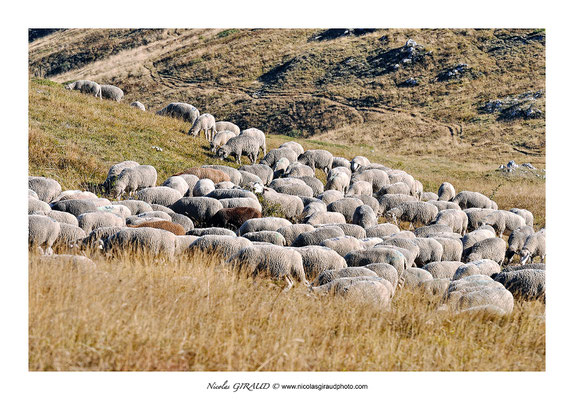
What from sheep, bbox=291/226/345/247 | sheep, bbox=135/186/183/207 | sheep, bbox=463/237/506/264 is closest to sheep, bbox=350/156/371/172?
sheep, bbox=135/186/183/207

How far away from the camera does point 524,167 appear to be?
94.4 ft

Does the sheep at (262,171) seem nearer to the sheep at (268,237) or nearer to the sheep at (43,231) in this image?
the sheep at (268,237)

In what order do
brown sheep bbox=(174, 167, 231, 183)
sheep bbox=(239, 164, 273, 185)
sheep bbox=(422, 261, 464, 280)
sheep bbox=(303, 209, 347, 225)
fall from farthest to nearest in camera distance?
1. sheep bbox=(239, 164, 273, 185)
2. brown sheep bbox=(174, 167, 231, 183)
3. sheep bbox=(303, 209, 347, 225)
4. sheep bbox=(422, 261, 464, 280)

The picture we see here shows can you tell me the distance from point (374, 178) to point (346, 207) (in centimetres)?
501

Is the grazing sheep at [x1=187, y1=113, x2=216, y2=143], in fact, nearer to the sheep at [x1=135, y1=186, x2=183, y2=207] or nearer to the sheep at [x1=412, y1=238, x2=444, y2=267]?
the sheep at [x1=135, y1=186, x2=183, y2=207]

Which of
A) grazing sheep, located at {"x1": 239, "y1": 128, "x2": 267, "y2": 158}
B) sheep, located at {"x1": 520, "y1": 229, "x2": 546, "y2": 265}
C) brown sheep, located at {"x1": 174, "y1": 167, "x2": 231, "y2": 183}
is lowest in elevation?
sheep, located at {"x1": 520, "y1": 229, "x2": 546, "y2": 265}

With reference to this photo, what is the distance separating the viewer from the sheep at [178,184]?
15523mm

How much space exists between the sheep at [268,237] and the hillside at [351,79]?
26.0 metres

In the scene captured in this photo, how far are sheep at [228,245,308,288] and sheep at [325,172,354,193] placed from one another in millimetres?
10845

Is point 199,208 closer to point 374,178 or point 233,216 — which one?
point 233,216

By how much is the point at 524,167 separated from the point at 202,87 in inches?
1388

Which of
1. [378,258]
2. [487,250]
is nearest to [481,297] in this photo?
[378,258]

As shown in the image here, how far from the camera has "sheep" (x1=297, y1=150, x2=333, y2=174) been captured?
2248 cm

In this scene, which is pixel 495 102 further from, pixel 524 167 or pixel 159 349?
pixel 159 349
